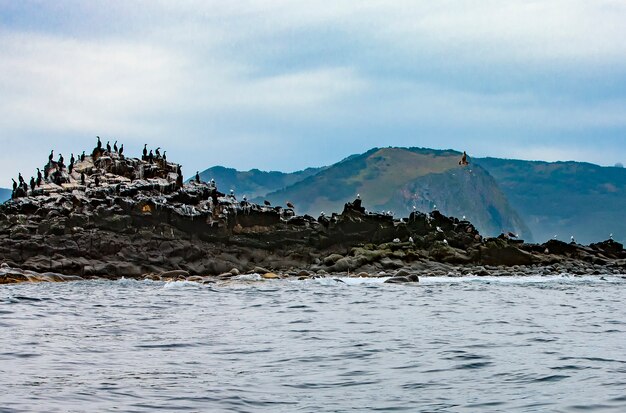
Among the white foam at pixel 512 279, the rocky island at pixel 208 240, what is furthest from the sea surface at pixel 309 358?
the rocky island at pixel 208 240

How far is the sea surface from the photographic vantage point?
1502 cm

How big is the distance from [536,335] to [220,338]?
9.65 metres

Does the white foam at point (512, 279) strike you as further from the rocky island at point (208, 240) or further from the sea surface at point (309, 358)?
the sea surface at point (309, 358)

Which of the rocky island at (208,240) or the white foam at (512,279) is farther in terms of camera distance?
the rocky island at (208,240)

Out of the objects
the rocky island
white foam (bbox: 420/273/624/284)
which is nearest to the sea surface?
white foam (bbox: 420/273/624/284)

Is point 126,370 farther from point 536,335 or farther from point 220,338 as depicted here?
point 536,335

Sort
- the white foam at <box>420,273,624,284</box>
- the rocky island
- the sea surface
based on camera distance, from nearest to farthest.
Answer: the sea surface → the white foam at <box>420,273,624,284</box> → the rocky island

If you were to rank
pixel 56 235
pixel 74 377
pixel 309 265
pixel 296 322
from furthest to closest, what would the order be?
pixel 309 265
pixel 56 235
pixel 296 322
pixel 74 377

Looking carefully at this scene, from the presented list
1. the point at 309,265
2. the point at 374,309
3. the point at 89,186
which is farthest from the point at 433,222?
the point at 374,309

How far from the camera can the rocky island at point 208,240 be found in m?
80.0

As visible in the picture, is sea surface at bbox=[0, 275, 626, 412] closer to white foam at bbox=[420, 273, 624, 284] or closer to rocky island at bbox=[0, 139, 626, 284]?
white foam at bbox=[420, 273, 624, 284]

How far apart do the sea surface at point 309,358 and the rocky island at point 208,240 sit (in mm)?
40692

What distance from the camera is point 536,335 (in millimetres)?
25922

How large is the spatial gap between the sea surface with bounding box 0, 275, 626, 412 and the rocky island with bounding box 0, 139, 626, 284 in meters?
40.7
